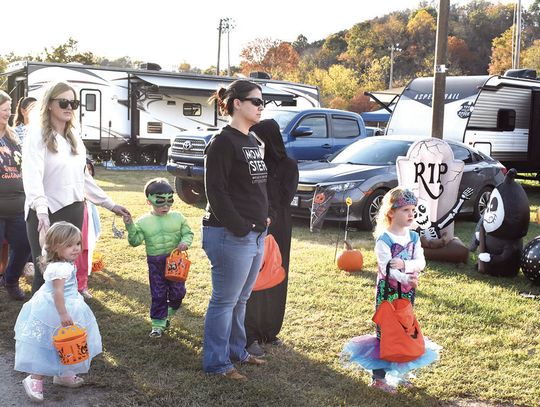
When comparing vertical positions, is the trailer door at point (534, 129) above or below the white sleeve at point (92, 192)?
above

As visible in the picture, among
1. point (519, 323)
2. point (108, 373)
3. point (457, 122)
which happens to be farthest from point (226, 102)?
point (457, 122)

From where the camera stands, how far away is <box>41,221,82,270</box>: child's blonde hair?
3.74 m

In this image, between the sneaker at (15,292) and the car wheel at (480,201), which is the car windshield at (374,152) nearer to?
the car wheel at (480,201)

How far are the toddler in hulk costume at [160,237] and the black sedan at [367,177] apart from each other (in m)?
4.77

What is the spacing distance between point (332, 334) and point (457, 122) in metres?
10.1

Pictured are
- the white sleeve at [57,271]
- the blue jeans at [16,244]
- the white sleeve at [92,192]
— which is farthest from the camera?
the blue jeans at [16,244]

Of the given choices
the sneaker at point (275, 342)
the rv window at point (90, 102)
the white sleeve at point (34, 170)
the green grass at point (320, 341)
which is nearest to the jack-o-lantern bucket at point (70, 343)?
the green grass at point (320, 341)

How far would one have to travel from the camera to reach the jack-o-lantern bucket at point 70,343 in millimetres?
3587

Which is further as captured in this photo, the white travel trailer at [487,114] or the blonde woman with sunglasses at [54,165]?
the white travel trailer at [487,114]

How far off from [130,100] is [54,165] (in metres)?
17.2

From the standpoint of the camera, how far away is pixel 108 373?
422 centimetres

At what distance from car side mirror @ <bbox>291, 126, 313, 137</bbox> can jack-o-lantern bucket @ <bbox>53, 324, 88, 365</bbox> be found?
807cm

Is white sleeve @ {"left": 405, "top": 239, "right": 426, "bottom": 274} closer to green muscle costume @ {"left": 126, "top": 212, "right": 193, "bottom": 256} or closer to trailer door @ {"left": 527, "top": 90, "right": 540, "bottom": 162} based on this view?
green muscle costume @ {"left": 126, "top": 212, "right": 193, "bottom": 256}

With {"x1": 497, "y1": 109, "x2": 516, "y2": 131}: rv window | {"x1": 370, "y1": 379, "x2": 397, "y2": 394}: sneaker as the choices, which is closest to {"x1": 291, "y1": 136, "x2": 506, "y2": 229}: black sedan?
{"x1": 497, "y1": 109, "x2": 516, "y2": 131}: rv window
